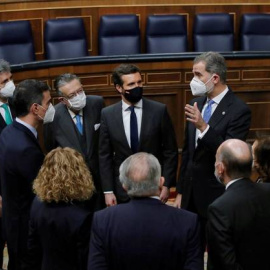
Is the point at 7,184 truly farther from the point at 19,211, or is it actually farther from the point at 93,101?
the point at 93,101

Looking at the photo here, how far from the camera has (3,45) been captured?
16.6ft

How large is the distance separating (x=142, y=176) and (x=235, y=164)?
1.02 feet

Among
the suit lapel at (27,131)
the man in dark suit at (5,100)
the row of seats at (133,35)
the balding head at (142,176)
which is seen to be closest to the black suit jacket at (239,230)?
the balding head at (142,176)

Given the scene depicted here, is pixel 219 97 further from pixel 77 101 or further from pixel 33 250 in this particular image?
pixel 33 250

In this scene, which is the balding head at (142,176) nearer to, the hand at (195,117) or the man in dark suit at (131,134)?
the hand at (195,117)

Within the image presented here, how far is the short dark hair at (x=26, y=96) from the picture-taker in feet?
8.96

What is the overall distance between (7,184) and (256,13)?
11.0 feet

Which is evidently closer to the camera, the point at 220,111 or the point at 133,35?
the point at 220,111

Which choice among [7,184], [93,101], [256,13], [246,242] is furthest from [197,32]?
[246,242]

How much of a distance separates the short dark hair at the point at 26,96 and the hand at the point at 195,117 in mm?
582

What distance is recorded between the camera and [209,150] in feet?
9.27

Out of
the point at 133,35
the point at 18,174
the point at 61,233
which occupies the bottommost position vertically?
the point at 61,233

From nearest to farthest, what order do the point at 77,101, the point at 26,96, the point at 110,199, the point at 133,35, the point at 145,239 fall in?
the point at 145,239 < the point at 26,96 < the point at 110,199 < the point at 77,101 < the point at 133,35

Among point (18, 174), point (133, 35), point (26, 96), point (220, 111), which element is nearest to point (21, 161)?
point (18, 174)
